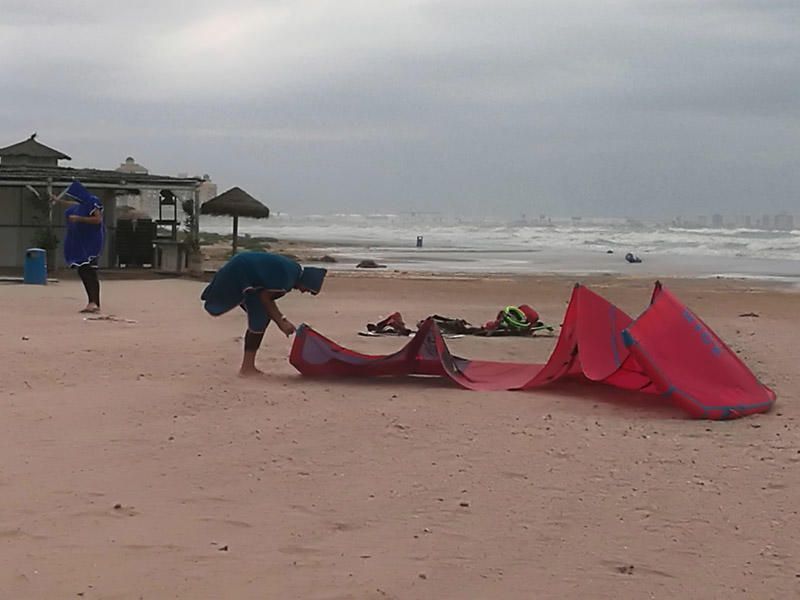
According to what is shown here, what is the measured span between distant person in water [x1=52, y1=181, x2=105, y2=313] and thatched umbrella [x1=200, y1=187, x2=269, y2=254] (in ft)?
42.4

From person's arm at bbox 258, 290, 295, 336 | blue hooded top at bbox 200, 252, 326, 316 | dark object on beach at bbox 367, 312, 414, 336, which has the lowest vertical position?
dark object on beach at bbox 367, 312, 414, 336

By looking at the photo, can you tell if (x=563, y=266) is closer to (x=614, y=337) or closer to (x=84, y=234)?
(x=84, y=234)

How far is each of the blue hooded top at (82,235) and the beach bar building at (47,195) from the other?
323 inches

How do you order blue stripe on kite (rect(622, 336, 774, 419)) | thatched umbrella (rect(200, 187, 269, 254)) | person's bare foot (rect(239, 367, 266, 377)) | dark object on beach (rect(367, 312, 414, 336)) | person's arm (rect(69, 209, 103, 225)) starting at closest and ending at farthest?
blue stripe on kite (rect(622, 336, 774, 419)) < person's bare foot (rect(239, 367, 266, 377)) < dark object on beach (rect(367, 312, 414, 336)) < person's arm (rect(69, 209, 103, 225)) < thatched umbrella (rect(200, 187, 269, 254))

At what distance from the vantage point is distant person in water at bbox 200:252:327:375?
318 inches

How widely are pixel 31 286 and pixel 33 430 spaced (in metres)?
11.2

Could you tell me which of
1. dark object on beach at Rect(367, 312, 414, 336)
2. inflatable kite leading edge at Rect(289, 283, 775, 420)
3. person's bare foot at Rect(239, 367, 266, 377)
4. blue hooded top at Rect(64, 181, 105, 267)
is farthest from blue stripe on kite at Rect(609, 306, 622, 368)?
blue hooded top at Rect(64, 181, 105, 267)

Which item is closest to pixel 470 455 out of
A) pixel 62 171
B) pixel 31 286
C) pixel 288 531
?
pixel 288 531

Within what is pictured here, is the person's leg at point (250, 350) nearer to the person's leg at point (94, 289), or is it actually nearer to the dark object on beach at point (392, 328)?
the dark object on beach at point (392, 328)

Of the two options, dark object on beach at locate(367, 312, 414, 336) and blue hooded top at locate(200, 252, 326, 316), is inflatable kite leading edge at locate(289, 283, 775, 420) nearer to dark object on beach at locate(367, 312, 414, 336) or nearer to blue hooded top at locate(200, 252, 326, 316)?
blue hooded top at locate(200, 252, 326, 316)

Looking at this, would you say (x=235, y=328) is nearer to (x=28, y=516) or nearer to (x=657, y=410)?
(x=657, y=410)

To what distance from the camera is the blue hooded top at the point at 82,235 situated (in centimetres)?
1217

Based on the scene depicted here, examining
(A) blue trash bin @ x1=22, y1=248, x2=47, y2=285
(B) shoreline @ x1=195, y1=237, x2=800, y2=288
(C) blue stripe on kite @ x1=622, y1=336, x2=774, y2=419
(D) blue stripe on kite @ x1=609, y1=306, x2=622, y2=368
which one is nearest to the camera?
(C) blue stripe on kite @ x1=622, y1=336, x2=774, y2=419

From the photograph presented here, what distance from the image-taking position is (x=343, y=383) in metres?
7.70
